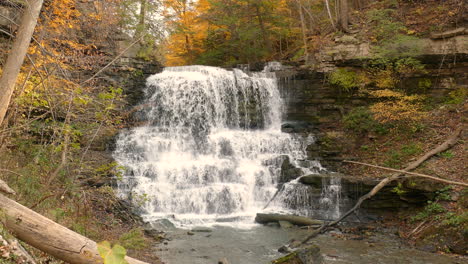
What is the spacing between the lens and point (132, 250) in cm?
776

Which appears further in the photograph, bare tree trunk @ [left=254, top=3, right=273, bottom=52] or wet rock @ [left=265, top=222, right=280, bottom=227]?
bare tree trunk @ [left=254, top=3, right=273, bottom=52]

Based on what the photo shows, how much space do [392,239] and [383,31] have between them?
9.54 metres

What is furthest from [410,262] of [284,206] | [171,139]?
[171,139]

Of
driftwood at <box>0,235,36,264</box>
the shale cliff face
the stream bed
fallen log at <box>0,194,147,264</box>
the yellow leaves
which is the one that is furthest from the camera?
the shale cliff face

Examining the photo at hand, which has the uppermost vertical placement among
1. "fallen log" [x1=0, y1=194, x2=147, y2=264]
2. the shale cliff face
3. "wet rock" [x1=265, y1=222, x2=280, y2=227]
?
the shale cliff face

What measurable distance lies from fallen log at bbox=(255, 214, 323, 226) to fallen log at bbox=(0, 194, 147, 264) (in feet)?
27.9

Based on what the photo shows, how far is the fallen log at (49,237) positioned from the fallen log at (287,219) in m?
8.52

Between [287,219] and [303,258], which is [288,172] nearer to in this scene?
[287,219]

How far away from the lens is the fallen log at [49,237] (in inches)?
128

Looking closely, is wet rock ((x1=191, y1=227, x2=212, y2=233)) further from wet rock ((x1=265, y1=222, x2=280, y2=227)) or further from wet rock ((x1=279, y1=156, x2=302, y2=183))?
wet rock ((x1=279, y1=156, x2=302, y2=183))

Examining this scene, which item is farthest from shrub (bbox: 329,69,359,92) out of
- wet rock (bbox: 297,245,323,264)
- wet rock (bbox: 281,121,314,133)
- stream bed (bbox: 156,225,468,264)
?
wet rock (bbox: 297,245,323,264)

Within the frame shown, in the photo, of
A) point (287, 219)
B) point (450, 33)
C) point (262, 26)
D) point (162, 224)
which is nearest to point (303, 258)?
point (287, 219)

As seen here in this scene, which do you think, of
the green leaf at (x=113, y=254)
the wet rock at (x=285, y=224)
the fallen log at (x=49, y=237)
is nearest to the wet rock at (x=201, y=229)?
the wet rock at (x=285, y=224)

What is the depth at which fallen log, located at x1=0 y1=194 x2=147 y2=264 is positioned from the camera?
326 centimetres
